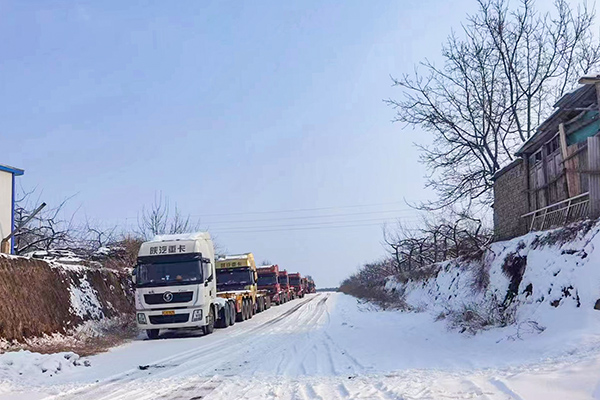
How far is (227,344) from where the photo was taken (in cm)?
1502

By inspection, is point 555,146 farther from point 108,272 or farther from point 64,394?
point 108,272

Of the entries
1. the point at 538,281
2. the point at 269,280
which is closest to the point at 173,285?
the point at 538,281

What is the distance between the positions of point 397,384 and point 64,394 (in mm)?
4919

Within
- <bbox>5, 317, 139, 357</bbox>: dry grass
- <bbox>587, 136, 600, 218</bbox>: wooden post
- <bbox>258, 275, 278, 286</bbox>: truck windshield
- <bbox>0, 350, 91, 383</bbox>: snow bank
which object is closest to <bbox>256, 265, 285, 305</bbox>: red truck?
<bbox>258, 275, 278, 286</bbox>: truck windshield

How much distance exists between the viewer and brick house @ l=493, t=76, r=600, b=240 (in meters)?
14.5

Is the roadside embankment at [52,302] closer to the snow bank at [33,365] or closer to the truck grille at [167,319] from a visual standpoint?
the truck grille at [167,319]

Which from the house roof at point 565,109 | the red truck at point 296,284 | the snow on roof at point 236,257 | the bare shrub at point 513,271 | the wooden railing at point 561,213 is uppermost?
the house roof at point 565,109

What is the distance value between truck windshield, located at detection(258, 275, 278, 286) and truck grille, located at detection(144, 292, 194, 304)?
74.4 ft

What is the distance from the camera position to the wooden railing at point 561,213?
1475cm

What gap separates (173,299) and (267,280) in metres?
23.4

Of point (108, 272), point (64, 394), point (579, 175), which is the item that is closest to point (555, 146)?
point (579, 175)

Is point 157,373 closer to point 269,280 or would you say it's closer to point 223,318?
point 223,318

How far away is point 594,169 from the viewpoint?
562 inches

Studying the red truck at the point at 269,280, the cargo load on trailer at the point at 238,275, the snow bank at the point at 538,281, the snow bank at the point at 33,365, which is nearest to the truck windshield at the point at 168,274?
the snow bank at the point at 33,365
